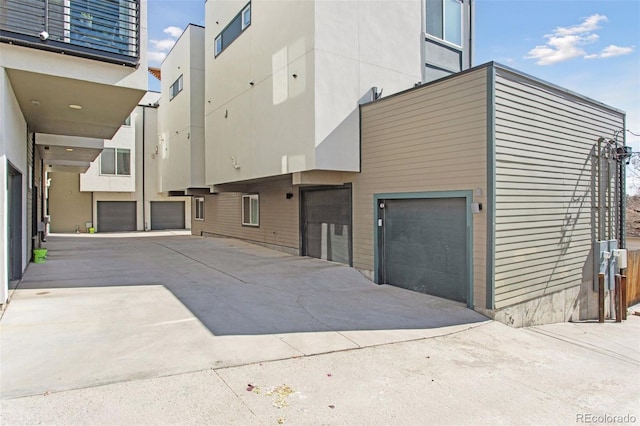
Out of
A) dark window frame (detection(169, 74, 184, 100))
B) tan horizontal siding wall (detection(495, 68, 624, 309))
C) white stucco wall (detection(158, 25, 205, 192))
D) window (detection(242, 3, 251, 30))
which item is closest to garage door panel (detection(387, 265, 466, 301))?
tan horizontal siding wall (detection(495, 68, 624, 309))

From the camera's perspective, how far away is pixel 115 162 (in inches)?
931

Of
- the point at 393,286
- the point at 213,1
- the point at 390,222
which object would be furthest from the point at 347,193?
the point at 213,1

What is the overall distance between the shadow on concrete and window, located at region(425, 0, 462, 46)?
7138mm

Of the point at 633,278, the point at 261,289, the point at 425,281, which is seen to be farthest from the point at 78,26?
the point at 633,278

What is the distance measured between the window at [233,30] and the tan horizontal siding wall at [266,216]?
15.8ft

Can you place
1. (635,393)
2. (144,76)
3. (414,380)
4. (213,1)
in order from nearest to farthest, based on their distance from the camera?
(414,380)
(635,393)
(144,76)
(213,1)

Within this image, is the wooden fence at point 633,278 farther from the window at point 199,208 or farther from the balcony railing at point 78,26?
the window at point 199,208

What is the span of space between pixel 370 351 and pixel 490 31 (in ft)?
36.8

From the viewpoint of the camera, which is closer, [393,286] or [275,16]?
[393,286]

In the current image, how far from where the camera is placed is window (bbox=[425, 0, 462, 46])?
10.8 metres

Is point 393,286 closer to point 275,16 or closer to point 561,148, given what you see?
Answer: point 561,148

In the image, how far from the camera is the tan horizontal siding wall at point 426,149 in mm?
6695

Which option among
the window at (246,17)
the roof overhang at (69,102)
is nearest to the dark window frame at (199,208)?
the roof overhang at (69,102)

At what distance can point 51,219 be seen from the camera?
2288cm
